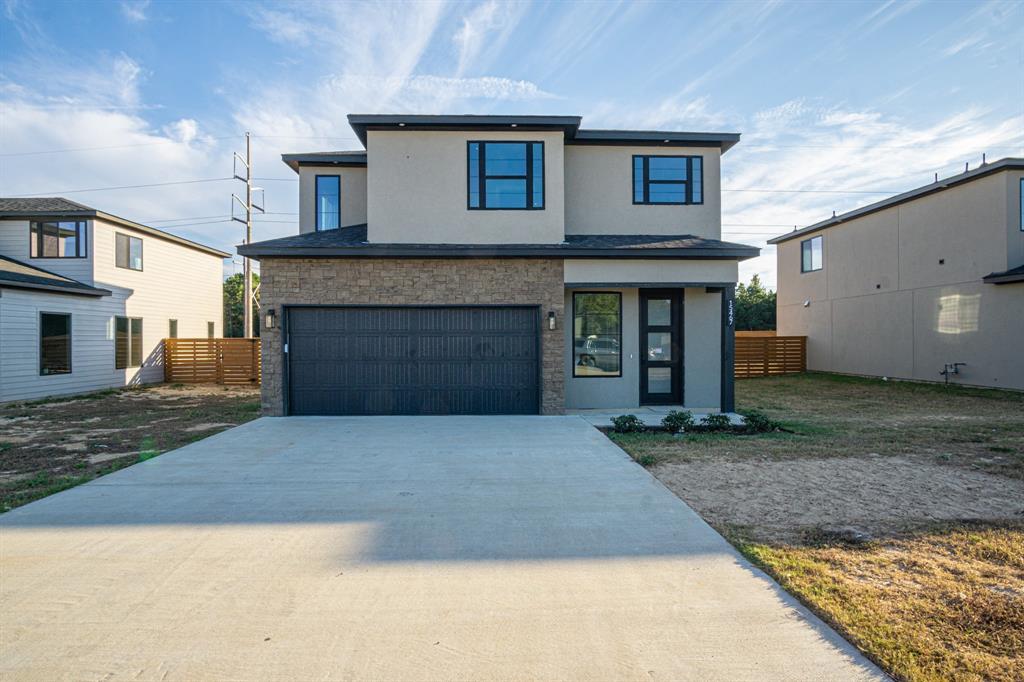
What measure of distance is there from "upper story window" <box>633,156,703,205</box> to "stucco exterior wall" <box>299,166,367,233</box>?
6.63m

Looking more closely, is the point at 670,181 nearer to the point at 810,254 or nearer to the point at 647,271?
the point at 647,271

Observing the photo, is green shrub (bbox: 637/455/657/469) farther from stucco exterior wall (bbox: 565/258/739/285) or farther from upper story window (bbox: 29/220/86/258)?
upper story window (bbox: 29/220/86/258)

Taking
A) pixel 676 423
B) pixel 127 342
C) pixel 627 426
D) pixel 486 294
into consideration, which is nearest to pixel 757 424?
pixel 676 423

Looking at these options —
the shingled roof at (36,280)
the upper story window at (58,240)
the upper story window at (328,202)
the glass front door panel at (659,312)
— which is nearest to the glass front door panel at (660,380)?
→ the glass front door panel at (659,312)

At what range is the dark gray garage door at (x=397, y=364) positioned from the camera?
1050cm

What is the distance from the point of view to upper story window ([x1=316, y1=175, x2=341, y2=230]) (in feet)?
43.5

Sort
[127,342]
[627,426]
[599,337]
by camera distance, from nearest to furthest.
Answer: [627,426], [599,337], [127,342]

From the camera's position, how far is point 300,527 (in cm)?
455

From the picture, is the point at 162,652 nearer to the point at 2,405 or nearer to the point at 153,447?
the point at 153,447

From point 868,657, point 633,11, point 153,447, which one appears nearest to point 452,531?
point 868,657

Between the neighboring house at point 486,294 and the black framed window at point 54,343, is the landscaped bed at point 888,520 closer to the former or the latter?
the neighboring house at point 486,294

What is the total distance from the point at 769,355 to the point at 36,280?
77.0ft

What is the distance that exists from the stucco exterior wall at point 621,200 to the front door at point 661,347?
1.64 metres

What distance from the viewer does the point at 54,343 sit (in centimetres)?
1454
